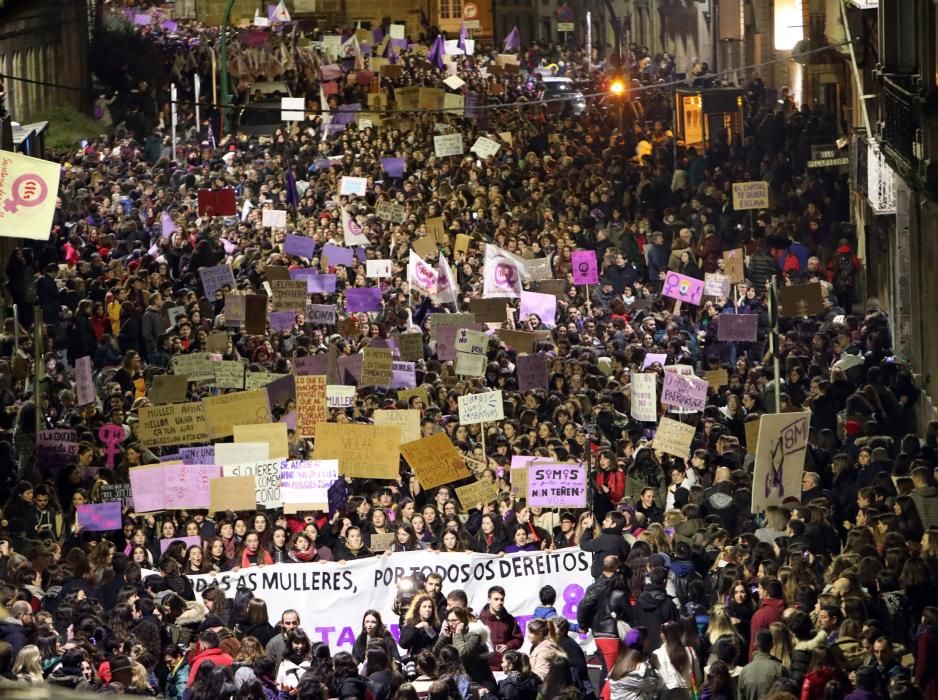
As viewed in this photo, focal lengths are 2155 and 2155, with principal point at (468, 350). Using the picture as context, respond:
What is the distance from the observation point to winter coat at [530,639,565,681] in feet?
41.1

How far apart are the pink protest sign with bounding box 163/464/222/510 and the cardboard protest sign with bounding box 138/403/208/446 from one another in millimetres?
1750

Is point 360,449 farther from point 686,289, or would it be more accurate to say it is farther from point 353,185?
point 353,185

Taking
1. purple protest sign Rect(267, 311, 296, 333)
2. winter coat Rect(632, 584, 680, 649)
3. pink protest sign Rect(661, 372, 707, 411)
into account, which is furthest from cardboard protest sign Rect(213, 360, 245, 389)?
winter coat Rect(632, 584, 680, 649)

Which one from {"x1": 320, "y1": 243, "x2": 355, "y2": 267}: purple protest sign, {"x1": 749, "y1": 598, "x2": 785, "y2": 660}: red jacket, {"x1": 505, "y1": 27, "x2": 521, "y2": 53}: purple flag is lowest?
{"x1": 749, "y1": 598, "x2": 785, "y2": 660}: red jacket

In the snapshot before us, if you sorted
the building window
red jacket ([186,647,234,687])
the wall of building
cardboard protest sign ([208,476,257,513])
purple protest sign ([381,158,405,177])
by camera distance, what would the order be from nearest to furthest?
red jacket ([186,647,234,687]) → cardboard protest sign ([208,476,257,513]) → purple protest sign ([381,158,405,177]) → the wall of building → the building window

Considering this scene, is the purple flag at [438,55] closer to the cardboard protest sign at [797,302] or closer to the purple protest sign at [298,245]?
the purple protest sign at [298,245]

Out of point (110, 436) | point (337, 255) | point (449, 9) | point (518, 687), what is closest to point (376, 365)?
point (110, 436)

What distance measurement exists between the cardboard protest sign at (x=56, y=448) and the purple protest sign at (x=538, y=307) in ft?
20.9

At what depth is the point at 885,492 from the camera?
15625 millimetres

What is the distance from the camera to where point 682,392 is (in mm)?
19094

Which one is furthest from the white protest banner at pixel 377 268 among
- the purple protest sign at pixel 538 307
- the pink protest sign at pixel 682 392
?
the pink protest sign at pixel 682 392

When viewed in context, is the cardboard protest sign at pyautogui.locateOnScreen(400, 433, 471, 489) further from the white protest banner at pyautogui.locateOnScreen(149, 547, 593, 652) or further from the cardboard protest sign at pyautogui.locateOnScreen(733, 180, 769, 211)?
the cardboard protest sign at pyautogui.locateOnScreen(733, 180, 769, 211)

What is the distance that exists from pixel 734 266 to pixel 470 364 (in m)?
5.54

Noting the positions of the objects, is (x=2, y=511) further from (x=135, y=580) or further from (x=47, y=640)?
(x=47, y=640)
